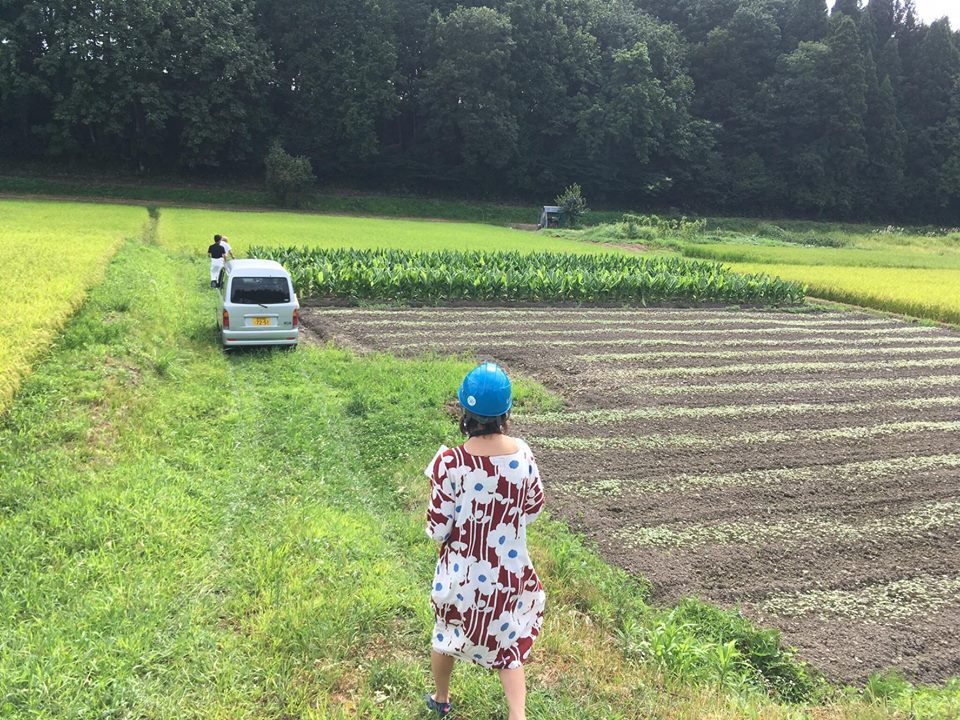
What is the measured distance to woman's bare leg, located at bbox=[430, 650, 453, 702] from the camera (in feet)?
10.9

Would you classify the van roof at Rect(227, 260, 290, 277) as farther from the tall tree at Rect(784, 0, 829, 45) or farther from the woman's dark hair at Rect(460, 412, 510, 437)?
the tall tree at Rect(784, 0, 829, 45)

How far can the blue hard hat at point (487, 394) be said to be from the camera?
299cm

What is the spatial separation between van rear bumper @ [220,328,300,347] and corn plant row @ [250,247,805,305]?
18.9 ft

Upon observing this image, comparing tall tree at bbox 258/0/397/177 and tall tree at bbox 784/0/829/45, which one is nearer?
tall tree at bbox 258/0/397/177

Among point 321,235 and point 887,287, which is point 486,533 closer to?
point 887,287

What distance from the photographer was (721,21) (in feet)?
213

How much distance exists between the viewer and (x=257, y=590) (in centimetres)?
442

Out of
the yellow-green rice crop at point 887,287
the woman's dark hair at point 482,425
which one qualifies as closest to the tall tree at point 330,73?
the yellow-green rice crop at point 887,287

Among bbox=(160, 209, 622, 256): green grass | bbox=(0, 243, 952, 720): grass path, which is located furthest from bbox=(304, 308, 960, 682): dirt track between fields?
bbox=(160, 209, 622, 256): green grass

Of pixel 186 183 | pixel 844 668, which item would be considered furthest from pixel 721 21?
pixel 844 668

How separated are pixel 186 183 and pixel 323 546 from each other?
1946 inches

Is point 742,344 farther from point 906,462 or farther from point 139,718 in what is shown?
point 139,718

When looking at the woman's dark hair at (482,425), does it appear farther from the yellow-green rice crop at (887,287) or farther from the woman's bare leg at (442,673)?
the yellow-green rice crop at (887,287)

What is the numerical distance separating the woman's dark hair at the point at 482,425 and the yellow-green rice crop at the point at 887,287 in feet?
65.3
